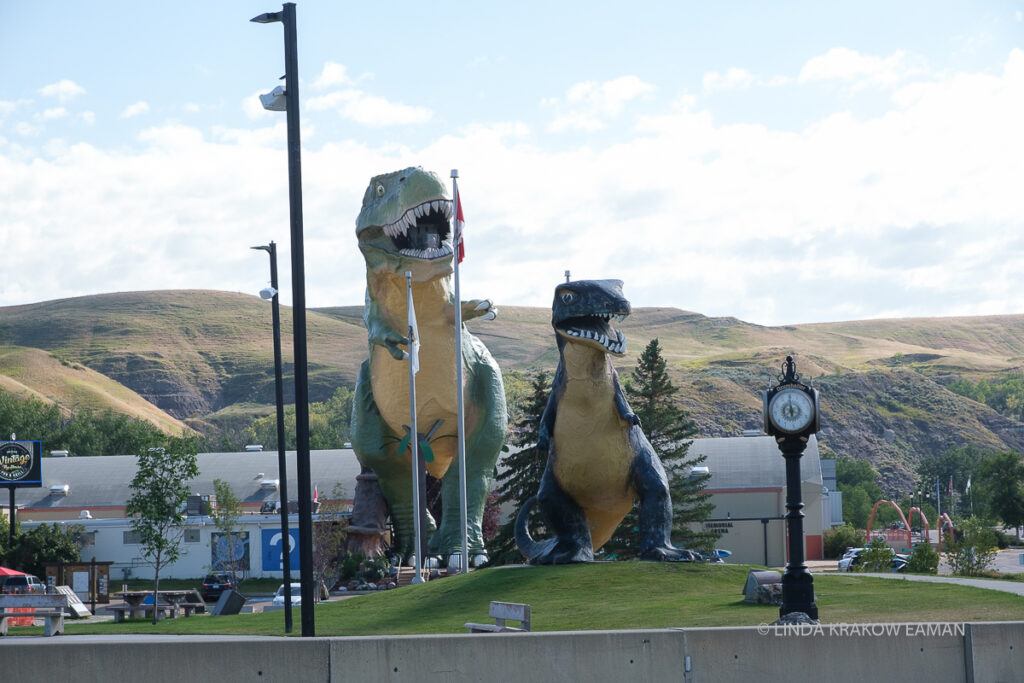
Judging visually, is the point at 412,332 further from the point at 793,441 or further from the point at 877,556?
the point at 793,441

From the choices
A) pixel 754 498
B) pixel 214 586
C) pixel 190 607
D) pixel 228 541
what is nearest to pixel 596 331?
pixel 190 607

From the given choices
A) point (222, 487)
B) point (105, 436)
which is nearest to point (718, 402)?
point (105, 436)

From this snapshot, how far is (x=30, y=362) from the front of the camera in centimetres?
18138

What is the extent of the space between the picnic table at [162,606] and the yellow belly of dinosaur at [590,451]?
389 inches

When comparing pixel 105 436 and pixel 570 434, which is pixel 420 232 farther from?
pixel 105 436

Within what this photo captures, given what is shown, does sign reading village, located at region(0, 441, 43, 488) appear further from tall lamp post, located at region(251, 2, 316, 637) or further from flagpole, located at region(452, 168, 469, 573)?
tall lamp post, located at region(251, 2, 316, 637)

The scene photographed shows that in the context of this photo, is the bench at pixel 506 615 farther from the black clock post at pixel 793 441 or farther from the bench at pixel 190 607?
the bench at pixel 190 607

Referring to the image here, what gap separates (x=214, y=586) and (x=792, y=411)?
29425 millimetres

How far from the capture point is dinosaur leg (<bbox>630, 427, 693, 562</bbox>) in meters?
17.7

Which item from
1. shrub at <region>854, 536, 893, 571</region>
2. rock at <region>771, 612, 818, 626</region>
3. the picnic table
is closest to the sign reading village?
the picnic table

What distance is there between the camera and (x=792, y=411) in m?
12.4

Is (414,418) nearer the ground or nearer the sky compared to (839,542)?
nearer the sky

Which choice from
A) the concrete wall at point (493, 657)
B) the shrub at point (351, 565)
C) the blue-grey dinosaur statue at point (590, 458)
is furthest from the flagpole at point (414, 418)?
the concrete wall at point (493, 657)

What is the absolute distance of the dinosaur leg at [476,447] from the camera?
2472 centimetres
